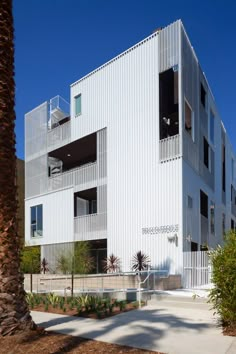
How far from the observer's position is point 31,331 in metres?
9.16

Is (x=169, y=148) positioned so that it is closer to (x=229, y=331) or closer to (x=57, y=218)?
(x=57, y=218)

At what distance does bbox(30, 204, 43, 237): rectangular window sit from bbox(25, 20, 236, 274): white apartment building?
10 cm

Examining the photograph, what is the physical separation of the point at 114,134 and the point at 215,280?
48.6 ft

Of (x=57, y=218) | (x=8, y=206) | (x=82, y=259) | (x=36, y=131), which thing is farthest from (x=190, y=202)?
(x=8, y=206)

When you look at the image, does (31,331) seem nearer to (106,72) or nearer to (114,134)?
(114,134)

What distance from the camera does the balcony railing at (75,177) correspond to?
24766 millimetres

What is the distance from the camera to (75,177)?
26078mm

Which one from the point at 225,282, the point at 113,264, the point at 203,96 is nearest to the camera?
the point at 225,282

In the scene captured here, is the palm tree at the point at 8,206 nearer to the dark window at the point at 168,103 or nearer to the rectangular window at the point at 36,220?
the dark window at the point at 168,103

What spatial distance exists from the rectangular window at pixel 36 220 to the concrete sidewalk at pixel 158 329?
50.1ft

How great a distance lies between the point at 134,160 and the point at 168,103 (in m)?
3.56

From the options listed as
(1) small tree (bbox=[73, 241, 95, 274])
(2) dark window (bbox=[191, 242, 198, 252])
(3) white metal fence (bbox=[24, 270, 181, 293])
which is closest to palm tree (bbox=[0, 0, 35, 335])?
(3) white metal fence (bbox=[24, 270, 181, 293])

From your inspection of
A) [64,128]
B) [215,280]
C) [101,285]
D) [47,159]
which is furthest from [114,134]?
[215,280]

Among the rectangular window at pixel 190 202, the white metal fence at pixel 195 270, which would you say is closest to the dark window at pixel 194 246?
the rectangular window at pixel 190 202
